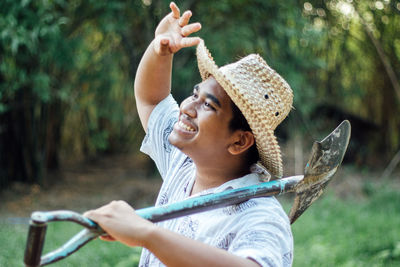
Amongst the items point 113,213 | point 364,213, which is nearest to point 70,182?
point 364,213

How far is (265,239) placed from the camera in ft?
4.04

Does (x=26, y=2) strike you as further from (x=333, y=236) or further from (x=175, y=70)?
(x=333, y=236)

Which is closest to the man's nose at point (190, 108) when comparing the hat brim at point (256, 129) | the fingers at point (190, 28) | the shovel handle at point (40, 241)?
Result: the hat brim at point (256, 129)

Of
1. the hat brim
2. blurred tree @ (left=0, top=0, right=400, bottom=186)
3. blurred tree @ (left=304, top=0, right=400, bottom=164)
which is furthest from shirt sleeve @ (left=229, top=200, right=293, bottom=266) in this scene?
blurred tree @ (left=304, top=0, right=400, bottom=164)

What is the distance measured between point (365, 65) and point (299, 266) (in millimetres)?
5547

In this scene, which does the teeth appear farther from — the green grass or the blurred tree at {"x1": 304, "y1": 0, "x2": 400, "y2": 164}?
the blurred tree at {"x1": 304, "y1": 0, "x2": 400, "y2": 164}

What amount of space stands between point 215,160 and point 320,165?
37cm

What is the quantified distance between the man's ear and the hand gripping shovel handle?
0.13 m

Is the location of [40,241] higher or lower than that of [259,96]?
lower

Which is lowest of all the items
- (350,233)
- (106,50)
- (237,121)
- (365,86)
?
(365,86)

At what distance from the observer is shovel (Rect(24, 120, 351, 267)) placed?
1067 millimetres

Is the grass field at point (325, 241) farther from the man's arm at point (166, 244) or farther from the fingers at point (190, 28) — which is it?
the man's arm at point (166, 244)

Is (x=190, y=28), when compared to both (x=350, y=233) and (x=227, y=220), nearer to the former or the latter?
(x=227, y=220)

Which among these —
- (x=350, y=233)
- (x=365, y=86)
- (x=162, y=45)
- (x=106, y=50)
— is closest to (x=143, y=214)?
(x=162, y=45)
